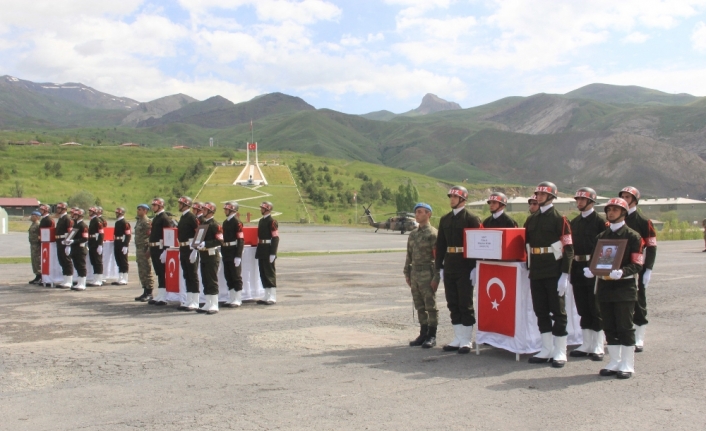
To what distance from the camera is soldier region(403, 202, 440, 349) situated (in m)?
9.41

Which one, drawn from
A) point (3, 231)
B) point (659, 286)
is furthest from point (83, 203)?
point (659, 286)

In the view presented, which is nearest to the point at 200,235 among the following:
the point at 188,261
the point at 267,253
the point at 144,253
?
the point at 188,261

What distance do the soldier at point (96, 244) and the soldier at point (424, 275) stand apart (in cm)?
1091

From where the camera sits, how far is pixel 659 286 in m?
16.6

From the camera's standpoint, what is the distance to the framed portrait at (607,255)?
24.9ft

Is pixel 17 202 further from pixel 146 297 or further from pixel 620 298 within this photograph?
pixel 620 298

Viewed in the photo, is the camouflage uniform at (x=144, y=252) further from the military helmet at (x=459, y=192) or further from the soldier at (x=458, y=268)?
the military helmet at (x=459, y=192)

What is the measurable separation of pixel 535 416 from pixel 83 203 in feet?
266

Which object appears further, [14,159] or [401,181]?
[401,181]

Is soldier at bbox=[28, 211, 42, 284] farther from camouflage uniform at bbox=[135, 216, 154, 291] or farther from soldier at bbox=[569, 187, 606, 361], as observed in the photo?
soldier at bbox=[569, 187, 606, 361]

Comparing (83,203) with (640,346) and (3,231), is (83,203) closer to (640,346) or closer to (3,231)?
(3,231)

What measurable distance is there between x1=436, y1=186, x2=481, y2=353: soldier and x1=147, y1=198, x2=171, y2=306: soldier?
299 inches

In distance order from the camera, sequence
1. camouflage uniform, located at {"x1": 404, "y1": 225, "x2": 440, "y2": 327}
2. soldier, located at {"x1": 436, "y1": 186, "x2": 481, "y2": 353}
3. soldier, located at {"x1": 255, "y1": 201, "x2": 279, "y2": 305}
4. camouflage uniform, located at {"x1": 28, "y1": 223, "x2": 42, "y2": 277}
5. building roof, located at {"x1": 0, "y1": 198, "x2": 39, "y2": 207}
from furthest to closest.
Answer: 1. building roof, located at {"x1": 0, "y1": 198, "x2": 39, "y2": 207}
2. camouflage uniform, located at {"x1": 28, "y1": 223, "x2": 42, "y2": 277}
3. soldier, located at {"x1": 255, "y1": 201, "x2": 279, "y2": 305}
4. camouflage uniform, located at {"x1": 404, "y1": 225, "x2": 440, "y2": 327}
5. soldier, located at {"x1": 436, "y1": 186, "x2": 481, "y2": 353}

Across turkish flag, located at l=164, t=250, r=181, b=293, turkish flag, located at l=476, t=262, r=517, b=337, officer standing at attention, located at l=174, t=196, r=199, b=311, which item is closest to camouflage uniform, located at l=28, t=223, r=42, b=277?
turkish flag, located at l=164, t=250, r=181, b=293
